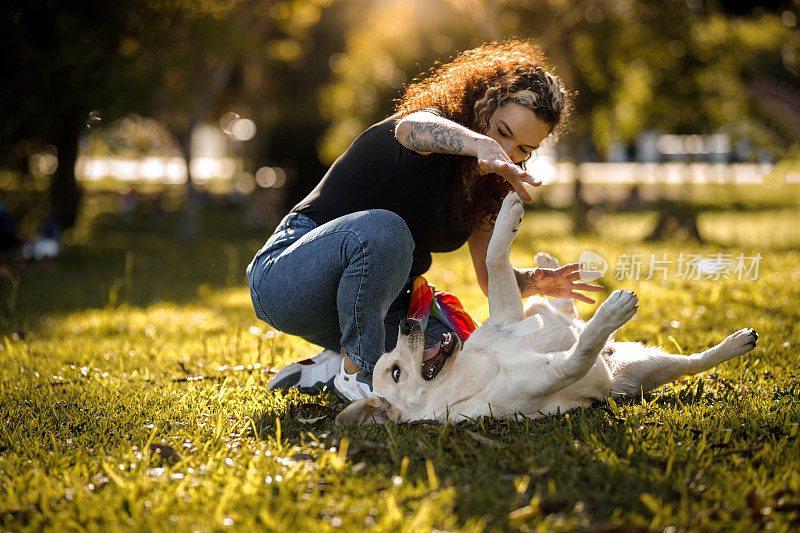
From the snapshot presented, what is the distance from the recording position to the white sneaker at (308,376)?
11.1ft

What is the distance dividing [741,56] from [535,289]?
1537 cm

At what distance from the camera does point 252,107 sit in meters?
16.8

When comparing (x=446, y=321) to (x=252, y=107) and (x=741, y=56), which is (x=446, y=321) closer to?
(x=252, y=107)

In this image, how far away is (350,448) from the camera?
2.54 m

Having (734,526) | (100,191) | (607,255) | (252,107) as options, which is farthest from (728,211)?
(100,191)

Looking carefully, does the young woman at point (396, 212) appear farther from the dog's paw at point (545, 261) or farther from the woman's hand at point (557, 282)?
the dog's paw at point (545, 261)

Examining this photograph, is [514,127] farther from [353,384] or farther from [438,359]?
[353,384]

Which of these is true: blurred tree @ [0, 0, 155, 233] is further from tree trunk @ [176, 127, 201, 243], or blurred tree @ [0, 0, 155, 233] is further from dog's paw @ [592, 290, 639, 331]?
dog's paw @ [592, 290, 639, 331]

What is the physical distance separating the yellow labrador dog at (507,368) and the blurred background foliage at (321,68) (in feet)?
3.98

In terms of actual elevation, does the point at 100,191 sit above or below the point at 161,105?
below

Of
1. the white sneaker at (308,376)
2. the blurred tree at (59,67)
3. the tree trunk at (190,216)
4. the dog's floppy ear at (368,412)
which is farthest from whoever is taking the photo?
the tree trunk at (190,216)

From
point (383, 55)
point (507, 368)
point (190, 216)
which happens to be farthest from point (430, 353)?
point (383, 55)

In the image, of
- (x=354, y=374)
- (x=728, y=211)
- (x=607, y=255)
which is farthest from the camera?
(x=728, y=211)

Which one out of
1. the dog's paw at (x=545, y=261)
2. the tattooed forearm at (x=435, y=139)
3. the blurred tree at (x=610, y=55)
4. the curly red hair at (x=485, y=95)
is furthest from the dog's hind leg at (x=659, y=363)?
the blurred tree at (x=610, y=55)
